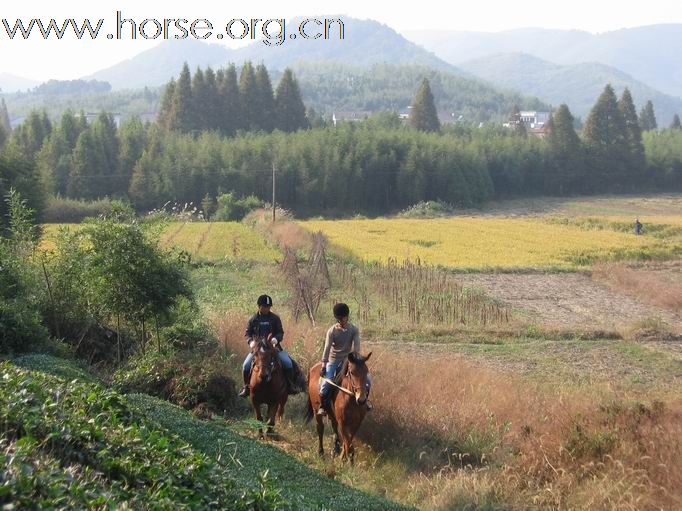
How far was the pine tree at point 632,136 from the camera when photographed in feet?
264

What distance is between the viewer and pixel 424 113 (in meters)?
88.0

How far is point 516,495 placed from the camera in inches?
329

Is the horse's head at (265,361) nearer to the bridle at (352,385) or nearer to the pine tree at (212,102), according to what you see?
the bridle at (352,385)

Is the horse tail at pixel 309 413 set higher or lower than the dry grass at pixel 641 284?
higher

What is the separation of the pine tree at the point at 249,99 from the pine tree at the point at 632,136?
36951mm

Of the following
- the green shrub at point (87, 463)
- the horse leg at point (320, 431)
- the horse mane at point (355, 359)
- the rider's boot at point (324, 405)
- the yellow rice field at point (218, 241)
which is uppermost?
the green shrub at point (87, 463)

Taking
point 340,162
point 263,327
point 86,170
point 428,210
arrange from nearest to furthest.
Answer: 1. point 263,327
2. point 86,170
3. point 428,210
4. point 340,162

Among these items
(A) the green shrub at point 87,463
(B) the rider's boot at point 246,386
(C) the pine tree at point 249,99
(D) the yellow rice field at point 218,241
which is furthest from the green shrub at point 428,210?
(A) the green shrub at point 87,463

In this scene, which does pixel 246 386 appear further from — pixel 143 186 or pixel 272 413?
pixel 143 186

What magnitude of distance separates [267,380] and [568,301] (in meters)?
18.4

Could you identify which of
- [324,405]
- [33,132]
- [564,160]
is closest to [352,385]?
[324,405]

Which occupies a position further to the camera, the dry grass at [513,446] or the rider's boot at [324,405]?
the rider's boot at [324,405]

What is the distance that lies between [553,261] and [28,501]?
32821 mm

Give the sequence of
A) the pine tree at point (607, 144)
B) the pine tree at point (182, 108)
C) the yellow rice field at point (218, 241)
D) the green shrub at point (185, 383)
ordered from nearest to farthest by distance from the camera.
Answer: the green shrub at point (185, 383)
the yellow rice field at point (218, 241)
the pine tree at point (182, 108)
the pine tree at point (607, 144)
